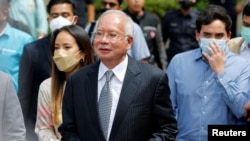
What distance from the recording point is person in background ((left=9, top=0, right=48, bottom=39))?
10625mm

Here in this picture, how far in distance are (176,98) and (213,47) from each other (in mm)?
540

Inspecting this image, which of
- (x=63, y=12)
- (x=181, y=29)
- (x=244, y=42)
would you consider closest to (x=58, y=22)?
(x=63, y=12)

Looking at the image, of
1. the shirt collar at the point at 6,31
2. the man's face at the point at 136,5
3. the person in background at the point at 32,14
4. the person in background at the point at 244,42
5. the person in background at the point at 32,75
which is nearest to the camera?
the person in background at the point at 244,42

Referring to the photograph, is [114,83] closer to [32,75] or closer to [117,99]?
[117,99]

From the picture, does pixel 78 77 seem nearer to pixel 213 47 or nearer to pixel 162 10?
pixel 213 47

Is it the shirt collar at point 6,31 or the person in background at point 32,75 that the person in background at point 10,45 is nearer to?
the shirt collar at point 6,31

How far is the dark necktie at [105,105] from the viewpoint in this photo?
6324 millimetres

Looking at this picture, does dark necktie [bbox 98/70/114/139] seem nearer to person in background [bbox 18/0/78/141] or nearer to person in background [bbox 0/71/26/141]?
person in background [bbox 0/71/26/141]

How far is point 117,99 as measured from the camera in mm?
6383

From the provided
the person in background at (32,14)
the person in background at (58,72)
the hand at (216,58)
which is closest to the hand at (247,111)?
the hand at (216,58)

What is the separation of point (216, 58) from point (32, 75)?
79.1 inches

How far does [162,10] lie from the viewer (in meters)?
15.0

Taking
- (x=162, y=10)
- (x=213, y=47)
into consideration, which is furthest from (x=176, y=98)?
(x=162, y=10)

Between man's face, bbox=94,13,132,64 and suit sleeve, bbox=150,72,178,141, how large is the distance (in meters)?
0.39
